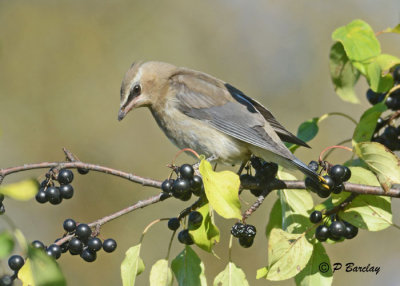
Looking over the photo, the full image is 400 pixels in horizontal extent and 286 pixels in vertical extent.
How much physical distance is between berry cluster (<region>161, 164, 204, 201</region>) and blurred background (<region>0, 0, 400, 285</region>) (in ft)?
14.5

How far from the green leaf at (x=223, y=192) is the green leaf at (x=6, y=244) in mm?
1099

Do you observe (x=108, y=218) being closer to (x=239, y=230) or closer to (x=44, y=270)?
(x=239, y=230)

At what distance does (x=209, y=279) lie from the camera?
7.94 metres

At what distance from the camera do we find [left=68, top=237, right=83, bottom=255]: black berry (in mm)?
3191

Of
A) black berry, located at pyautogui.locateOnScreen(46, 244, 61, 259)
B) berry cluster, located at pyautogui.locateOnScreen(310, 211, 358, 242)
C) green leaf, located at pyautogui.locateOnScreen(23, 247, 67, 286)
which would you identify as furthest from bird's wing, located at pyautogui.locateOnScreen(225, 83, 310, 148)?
Result: green leaf, located at pyautogui.locateOnScreen(23, 247, 67, 286)

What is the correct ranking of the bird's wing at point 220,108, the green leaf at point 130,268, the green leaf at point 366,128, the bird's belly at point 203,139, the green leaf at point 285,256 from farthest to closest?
1. the bird's belly at point 203,139
2. the bird's wing at point 220,108
3. the green leaf at point 366,128
4. the green leaf at point 130,268
5. the green leaf at point 285,256

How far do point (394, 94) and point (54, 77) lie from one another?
6.41 m

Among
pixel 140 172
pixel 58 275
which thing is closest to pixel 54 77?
pixel 140 172

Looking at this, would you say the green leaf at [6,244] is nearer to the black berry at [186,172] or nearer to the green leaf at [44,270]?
the green leaf at [44,270]

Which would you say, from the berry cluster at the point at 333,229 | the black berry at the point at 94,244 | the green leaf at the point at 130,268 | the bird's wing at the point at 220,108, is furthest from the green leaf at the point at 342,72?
the black berry at the point at 94,244

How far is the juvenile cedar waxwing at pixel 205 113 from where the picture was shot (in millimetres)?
4484

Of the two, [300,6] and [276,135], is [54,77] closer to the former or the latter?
[300,6]

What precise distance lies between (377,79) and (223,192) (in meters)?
1.38

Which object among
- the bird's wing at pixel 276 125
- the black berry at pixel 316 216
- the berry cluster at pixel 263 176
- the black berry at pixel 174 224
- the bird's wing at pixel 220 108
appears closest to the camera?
the black berry at pixel 316 216
